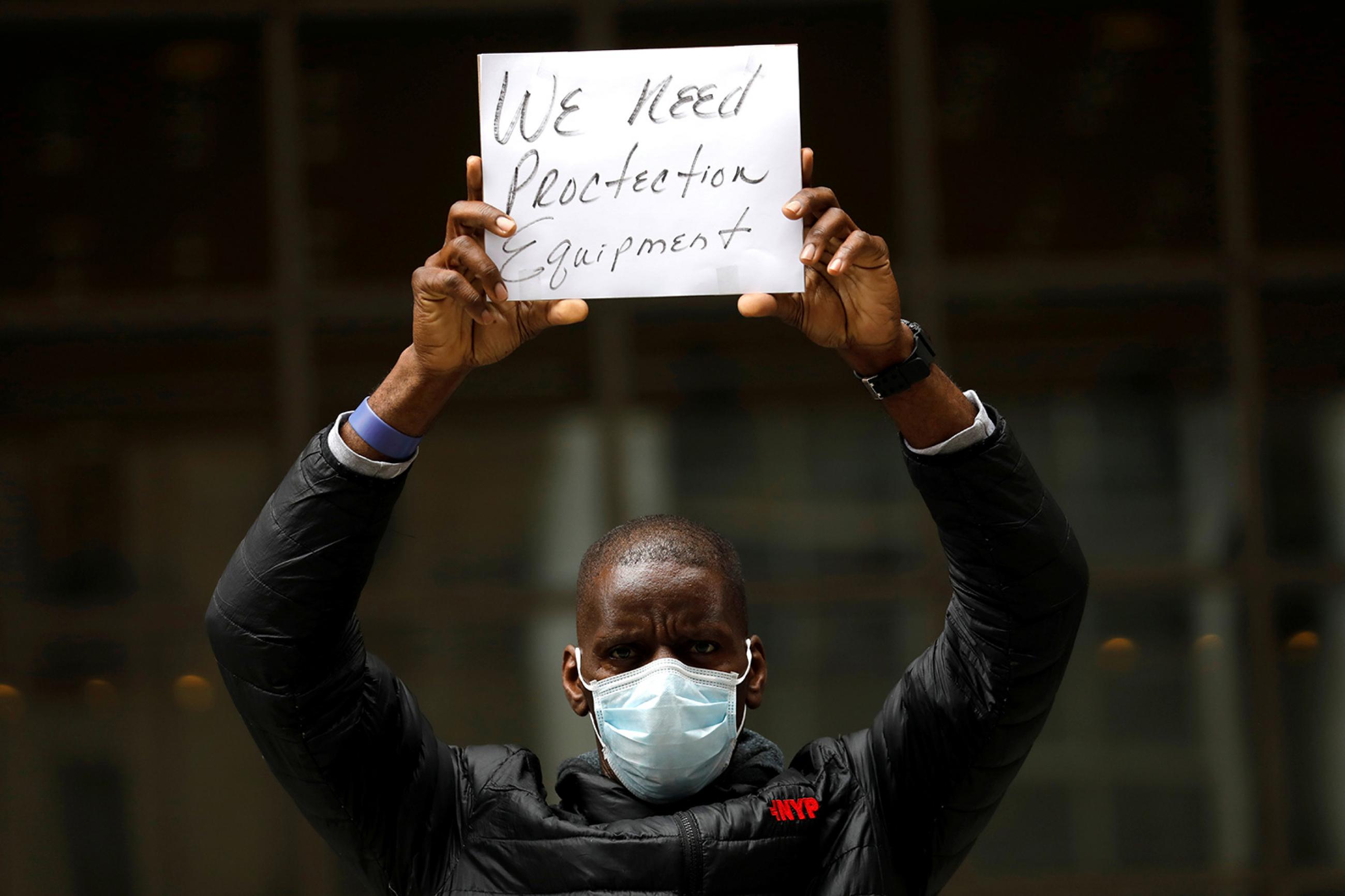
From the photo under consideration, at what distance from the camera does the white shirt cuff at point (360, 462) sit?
2059mm

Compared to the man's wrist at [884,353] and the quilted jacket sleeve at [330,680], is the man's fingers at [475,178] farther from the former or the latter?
the man's wrist at [884,353]

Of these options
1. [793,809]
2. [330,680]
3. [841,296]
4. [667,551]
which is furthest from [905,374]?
[330,680]

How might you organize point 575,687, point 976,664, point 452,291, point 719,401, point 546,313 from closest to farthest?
point 452,291
point 546,313
point 976,664
point 575,687
point 719,401

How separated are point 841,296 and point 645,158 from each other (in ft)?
1.22

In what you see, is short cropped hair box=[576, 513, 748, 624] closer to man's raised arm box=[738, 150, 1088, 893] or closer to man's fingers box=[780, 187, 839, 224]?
man's raised arm box=[738, 150, 1088, 893]

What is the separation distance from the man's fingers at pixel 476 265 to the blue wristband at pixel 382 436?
25 centimetres

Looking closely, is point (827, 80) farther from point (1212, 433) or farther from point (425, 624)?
point (425, 624)

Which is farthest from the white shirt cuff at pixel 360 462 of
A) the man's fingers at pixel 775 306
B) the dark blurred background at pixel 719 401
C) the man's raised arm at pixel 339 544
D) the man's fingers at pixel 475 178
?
the dark blurred background at pixel 719 401

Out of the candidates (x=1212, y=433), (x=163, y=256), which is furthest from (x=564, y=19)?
(x=1212, y=433)

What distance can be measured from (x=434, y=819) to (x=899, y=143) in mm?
3789

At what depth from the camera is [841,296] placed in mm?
2080

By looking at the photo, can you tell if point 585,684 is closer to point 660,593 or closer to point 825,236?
point 660,593

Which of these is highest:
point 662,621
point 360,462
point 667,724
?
point 360,462

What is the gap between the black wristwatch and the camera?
82.1 inches
